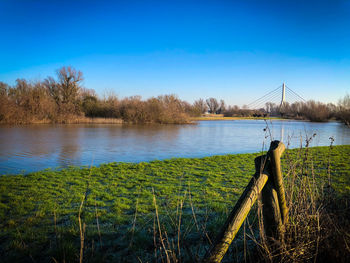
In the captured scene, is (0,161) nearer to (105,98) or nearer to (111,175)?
(111,175)

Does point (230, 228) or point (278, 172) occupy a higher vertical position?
point (278, 172)

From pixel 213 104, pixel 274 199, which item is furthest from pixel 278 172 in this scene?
pixel 213 104

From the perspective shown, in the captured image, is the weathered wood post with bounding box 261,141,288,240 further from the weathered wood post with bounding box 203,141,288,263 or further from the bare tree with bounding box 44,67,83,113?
the bare tree with bounding box 44,67,83,113

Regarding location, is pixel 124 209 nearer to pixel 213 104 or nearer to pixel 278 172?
pixel 278 172

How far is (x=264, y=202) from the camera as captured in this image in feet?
7.77

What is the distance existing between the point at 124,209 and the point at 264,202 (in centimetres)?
320

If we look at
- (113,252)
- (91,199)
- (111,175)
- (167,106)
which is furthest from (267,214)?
(167,106)

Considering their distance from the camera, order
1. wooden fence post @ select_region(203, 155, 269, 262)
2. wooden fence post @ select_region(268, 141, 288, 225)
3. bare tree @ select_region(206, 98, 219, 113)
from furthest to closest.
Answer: bare tree @ select_region(206, 98, 219, 113), wooden fence post @ select_region(268, 141, 288, 225), wooden fence post @ select_region(203, 155, 269, 262)

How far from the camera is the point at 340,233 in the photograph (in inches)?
89.7

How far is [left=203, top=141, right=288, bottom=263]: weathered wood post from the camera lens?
2.03 meters

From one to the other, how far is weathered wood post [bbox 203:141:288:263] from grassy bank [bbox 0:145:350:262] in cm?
26

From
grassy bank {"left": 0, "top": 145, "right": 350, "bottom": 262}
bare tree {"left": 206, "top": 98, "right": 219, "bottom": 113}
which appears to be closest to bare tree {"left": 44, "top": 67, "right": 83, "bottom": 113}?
grassy bank {"left": 0, "top": 145, "right": 350, "bottom": 262}

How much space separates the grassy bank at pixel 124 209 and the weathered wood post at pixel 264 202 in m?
0.26

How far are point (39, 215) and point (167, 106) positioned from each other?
43.4 metres
